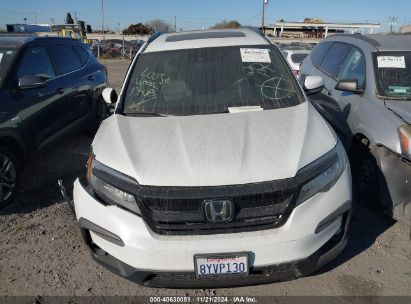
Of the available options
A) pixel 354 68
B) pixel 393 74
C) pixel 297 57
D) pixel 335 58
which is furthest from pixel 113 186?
pixel 297 57

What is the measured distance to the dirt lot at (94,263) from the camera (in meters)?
2.79

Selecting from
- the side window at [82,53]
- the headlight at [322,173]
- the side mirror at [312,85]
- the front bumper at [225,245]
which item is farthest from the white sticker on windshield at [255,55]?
the side window at [82,53]

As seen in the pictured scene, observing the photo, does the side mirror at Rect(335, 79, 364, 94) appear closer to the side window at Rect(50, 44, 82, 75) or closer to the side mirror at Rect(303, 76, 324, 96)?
the side mirror at Rect(303, 76, 324, 96)

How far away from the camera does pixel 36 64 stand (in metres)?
4.75

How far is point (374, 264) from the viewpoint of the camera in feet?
10.0

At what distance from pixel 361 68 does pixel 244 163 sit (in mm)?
2865

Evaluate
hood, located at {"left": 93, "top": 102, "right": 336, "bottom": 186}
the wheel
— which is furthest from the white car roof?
the wheel

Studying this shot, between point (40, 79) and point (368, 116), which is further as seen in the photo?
point (40, 79)

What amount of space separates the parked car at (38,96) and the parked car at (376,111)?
348 cm

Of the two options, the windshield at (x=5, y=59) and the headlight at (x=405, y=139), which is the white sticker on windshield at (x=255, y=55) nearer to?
the headlight at (x=405, y=139)

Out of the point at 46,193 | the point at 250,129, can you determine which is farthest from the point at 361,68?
the point at 46,193

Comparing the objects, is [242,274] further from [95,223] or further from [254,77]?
[254,77]

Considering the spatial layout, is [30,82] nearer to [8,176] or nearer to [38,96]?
[38,96]

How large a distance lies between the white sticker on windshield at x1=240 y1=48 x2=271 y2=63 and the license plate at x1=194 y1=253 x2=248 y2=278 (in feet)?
6.80
